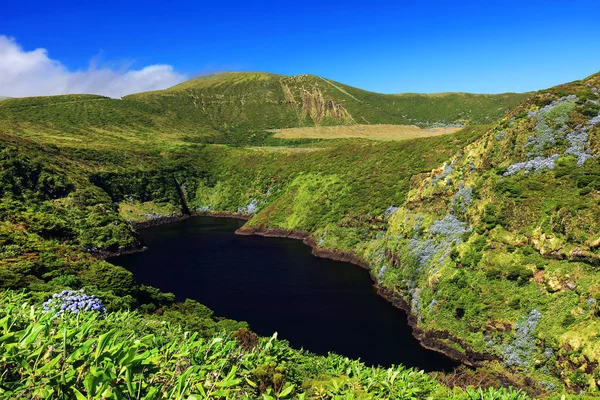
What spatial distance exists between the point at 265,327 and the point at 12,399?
173 feet

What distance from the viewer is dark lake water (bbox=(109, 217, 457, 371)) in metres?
52.2

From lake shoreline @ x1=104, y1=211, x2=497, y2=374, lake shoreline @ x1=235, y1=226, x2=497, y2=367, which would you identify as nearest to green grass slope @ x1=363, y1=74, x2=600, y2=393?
lake shoreline @ x1=235, y1=226, x2=497, y2=367

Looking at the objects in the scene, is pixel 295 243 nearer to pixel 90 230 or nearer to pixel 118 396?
pixel 90 230

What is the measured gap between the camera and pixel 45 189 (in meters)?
113

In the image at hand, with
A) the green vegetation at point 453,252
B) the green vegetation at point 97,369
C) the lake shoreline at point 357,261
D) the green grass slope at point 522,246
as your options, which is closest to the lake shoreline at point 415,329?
the lake shoreline at point 357,261

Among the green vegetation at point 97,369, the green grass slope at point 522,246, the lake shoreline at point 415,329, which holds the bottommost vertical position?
the lake shoreline at point 415,329

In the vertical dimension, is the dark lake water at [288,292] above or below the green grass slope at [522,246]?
below

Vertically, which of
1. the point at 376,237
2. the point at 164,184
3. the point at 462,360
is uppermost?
the point at 164,184

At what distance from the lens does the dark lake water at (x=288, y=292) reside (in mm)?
52219

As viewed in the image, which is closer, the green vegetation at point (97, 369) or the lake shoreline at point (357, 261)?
the green vegetation at point (97, 369)

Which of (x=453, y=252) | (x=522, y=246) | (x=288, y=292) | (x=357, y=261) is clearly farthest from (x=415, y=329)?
(x=357, y=261)

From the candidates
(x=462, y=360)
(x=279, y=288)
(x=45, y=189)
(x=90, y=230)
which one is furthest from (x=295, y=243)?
(x=45, y=189)

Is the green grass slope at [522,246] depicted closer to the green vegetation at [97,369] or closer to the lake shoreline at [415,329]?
the lake shoreline at [415,329]

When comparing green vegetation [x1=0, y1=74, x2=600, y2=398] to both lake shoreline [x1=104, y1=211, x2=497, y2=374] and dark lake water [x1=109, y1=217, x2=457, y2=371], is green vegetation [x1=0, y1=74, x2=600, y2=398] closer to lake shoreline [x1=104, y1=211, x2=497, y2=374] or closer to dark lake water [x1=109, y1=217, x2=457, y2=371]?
lake shoreline [x1=104, y1=211, x2=497, y2=374]
